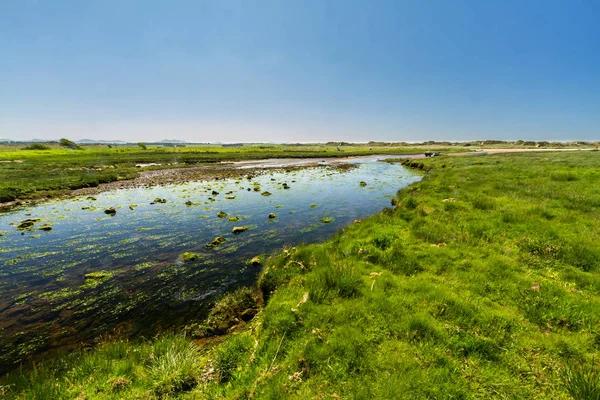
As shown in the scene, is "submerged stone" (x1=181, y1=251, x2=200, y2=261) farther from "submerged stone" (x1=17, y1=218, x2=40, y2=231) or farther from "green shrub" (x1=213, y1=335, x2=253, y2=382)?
"submerged stone" (x1=17, y1=218, x2=40, y2=231)

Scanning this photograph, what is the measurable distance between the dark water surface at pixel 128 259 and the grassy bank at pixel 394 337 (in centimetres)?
194

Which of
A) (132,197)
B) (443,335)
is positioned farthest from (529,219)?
(132,197)

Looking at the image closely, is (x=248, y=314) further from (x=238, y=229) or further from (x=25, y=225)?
(x=25, y=225)

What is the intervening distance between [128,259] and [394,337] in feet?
50.6

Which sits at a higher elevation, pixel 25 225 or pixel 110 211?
pixel 110 211

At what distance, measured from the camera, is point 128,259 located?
14.9 metres

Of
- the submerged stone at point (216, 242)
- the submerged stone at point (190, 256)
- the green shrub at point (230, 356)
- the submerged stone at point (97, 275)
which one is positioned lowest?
the submerged stone at point (97, 275)

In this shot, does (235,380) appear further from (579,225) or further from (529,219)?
(579,225)

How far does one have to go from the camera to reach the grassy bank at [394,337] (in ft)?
17.7

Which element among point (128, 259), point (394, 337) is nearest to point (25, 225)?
point (128, 259)

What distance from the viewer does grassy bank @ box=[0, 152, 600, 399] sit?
5.40 m

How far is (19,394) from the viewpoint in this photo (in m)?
5.59

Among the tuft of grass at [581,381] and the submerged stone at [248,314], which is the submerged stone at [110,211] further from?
the tuft of grass at [581,381]

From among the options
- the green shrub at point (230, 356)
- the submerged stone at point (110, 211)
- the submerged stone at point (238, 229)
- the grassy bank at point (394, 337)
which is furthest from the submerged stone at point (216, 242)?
the submerged stone at point (110, 211)
